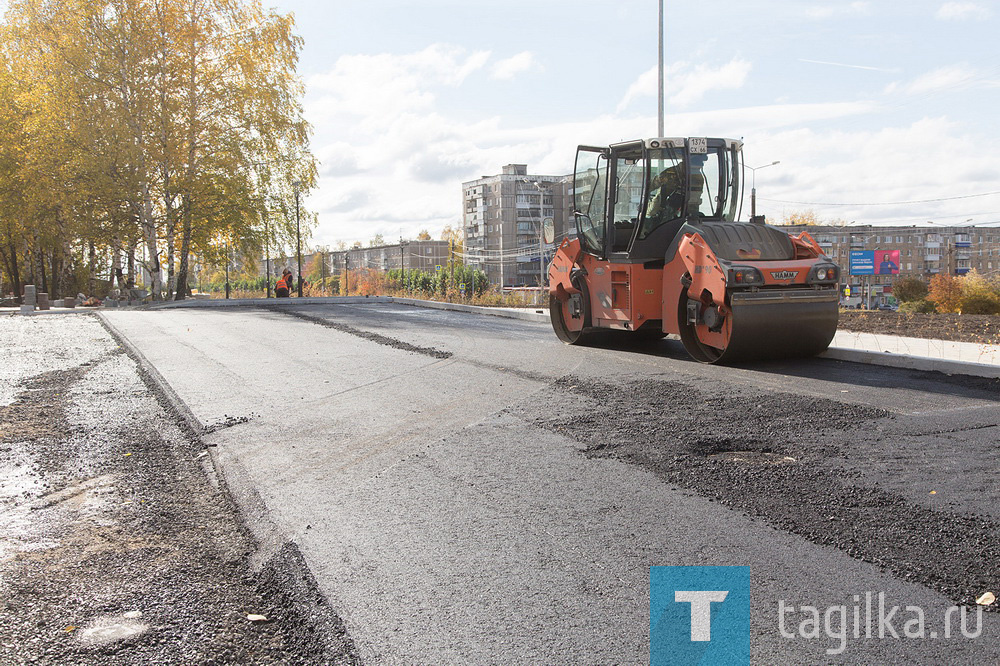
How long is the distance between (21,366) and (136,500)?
7912 mm

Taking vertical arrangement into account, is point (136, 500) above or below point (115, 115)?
below

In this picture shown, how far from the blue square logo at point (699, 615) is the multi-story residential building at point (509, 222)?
12241cm

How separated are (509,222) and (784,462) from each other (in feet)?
426

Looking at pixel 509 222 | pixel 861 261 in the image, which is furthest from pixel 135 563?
pixel 509 222

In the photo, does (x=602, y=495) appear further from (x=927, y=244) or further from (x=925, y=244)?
(x=927, y=244)

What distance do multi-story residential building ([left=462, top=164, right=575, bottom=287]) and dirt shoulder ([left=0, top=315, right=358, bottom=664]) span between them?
393 ft

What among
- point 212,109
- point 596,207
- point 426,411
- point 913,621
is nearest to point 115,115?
point 212,109

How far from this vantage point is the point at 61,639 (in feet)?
10.0

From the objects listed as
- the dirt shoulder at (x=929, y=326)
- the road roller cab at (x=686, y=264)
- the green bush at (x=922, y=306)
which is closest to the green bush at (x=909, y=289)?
the green bush at (x=922, y=306)

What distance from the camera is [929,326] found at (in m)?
14.8

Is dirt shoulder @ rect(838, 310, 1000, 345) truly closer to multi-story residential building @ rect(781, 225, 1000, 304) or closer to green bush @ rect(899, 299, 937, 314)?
green bush @ rect(899, 299, 937, 314)

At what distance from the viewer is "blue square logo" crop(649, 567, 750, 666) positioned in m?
2.87

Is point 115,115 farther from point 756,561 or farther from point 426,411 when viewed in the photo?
point 756,561

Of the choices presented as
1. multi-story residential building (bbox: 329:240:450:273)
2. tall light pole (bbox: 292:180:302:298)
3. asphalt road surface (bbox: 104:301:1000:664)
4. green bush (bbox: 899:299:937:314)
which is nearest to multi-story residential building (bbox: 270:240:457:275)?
multi-story residential building (bbox: 329:240:450:273)
